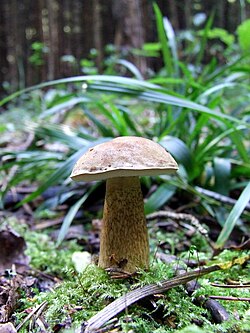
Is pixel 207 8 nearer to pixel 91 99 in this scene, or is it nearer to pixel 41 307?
pixel 91 99

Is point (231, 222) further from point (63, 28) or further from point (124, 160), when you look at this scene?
point (63, 28)

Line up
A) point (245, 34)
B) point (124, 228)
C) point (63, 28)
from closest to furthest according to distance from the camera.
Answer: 1. point (124, 228)
2. point (245, 34)
3. point (63, 28)

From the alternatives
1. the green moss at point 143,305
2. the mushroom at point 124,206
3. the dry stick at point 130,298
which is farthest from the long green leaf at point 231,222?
the mushroom at point 124,206

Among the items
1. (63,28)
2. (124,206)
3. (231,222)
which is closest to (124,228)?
(124,206)

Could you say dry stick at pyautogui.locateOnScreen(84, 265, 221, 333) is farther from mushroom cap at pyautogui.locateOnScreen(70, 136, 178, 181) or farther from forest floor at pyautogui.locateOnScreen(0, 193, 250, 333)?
mushroom cap at pyautogui.locateOnScreen(70, 136, 178, 181)

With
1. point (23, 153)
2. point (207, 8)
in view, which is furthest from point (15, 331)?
point (207, 8)

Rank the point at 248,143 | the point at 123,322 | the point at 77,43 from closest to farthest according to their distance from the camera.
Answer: the point at 123,322
the point at 248,143
the point at 77,43

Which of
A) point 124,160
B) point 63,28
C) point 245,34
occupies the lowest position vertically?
point 124,160
